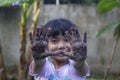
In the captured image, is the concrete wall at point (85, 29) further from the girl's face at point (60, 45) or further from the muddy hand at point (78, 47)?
the muddy hand at point (78, 47)

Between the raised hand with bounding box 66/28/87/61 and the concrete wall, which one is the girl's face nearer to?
the raised hand with bounding box 66/28/87/61

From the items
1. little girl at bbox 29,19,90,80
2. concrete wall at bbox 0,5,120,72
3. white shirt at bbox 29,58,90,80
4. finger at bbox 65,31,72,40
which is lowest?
concrete wall at bbox 0,5,120,72

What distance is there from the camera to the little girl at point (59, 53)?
1.94 meters

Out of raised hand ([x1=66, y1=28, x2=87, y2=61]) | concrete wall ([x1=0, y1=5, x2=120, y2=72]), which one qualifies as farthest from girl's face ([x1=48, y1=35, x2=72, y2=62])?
concrete wall ([x1=0, y1=5, x2=120, y2=72])

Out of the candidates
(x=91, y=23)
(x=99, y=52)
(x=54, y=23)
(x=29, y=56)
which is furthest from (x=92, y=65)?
(x=54, y=23)

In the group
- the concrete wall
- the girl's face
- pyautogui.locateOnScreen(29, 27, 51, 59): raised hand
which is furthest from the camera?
the concrete wall

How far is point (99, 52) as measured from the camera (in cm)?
665

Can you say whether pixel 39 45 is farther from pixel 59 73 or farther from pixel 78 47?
pixel 59 73

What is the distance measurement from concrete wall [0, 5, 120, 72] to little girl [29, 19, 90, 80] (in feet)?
14.1

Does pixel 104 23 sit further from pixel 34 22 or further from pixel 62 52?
pixel 62 52

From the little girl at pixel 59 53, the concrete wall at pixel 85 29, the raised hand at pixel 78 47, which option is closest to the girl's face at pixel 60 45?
the little girl at pixel 59 53

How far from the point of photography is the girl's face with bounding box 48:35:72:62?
2.11 m

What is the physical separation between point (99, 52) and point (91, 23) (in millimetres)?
539

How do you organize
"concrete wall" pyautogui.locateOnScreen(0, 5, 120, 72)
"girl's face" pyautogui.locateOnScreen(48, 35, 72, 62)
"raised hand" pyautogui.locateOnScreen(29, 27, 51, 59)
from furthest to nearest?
"concrete wall" pyautogui.locateOnScreen(0, 5, 120, 72)
"girl's face" pyautogui.locateOnScreen(48, 35, 72, 62)
"raised hand" pyautogui.locateOnScreen(29, 27, 51, 59)
